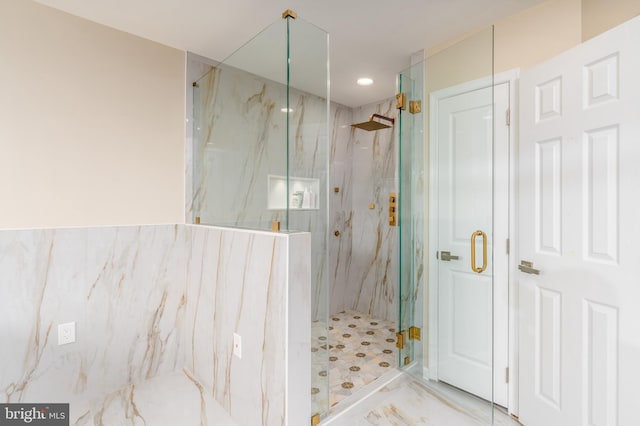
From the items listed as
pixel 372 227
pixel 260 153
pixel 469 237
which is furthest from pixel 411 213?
pixel 372 227

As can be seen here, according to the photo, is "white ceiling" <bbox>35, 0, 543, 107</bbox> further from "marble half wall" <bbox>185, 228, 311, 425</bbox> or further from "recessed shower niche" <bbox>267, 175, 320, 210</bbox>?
"marble half wall" <bbox>185, 228, 311, 425</bbox>

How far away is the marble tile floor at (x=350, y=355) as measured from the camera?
1685mm

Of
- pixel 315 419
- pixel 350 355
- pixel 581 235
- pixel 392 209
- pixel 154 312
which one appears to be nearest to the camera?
pixel 581 235

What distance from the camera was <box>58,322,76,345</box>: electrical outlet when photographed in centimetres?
187

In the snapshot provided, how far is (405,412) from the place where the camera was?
1.91 metres

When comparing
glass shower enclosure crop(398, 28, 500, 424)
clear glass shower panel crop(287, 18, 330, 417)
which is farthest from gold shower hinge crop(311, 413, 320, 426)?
glass shower enclosure crop(398, 28, 500, 424)

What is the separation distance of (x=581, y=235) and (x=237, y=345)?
6.07 ft

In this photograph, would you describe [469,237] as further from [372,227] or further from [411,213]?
[372,227]

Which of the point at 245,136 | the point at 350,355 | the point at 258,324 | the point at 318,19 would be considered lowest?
the point at 350,355

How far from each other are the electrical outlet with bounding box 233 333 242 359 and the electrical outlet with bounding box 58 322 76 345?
101cm

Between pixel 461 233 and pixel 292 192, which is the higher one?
pixel 292 192

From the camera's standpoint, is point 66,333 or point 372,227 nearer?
point 66,333

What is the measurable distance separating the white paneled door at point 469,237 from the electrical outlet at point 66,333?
7.64 feet

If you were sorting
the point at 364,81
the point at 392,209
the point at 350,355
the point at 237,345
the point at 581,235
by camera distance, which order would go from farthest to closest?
1. the point at 364,81
2. the point at 392,209
3. the point at 350,355
4. the point at 237,345
5. the point at 581,235
